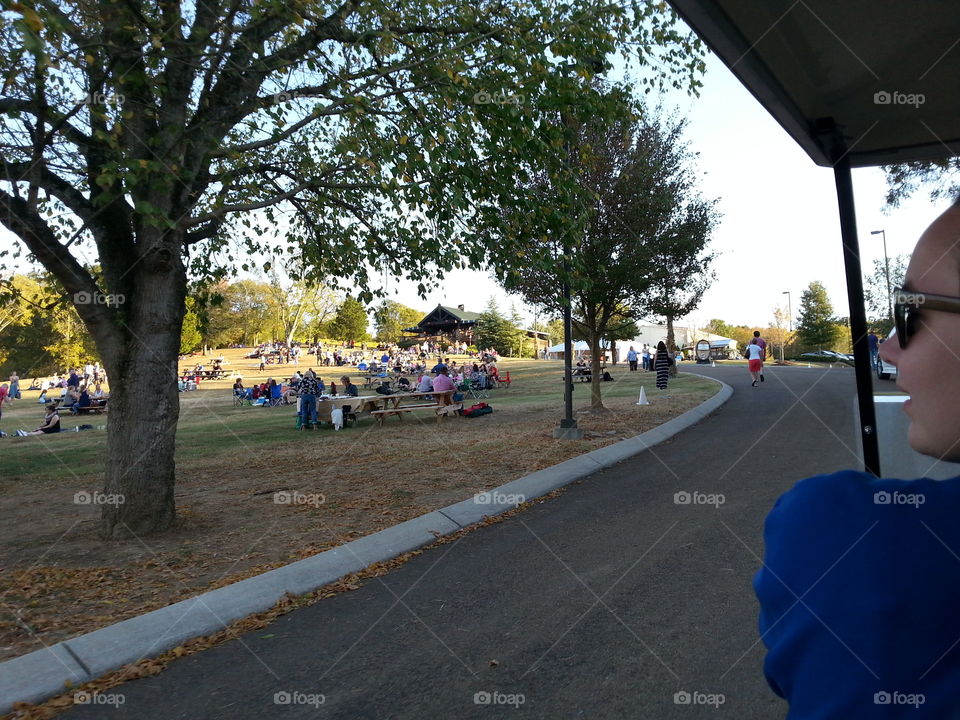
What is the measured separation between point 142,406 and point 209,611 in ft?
9.97

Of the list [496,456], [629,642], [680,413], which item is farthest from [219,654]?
[680,413]

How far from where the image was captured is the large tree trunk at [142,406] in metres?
6.97

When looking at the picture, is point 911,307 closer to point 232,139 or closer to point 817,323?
point 232,139

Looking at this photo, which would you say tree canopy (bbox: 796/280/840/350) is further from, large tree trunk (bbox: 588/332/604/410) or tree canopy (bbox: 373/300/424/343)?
large tree trunk (bbox: 588/332/604/410)

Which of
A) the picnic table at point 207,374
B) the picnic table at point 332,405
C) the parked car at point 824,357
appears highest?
the parked car at point 824,357

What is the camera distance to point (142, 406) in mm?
6980

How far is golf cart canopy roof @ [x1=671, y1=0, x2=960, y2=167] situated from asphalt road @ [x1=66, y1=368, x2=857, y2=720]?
2.65 meters

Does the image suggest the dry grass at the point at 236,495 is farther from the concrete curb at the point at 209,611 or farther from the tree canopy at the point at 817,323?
the tree canopy at the point at 817,323

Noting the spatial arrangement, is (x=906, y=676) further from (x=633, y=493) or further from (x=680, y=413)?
(x=680, y=413)

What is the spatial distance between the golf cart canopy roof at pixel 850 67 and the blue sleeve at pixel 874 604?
0.91 meters

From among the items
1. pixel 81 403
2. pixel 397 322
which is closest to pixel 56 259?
pixel 81 403

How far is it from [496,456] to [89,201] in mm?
7469

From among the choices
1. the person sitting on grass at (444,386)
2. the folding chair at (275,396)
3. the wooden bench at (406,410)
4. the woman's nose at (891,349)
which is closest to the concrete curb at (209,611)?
the woman's nose at (891,349)

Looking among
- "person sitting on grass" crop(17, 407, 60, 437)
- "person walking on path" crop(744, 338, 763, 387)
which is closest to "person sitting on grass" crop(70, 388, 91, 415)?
"person sitting on grass" crop(17, 407, 60, 437)
